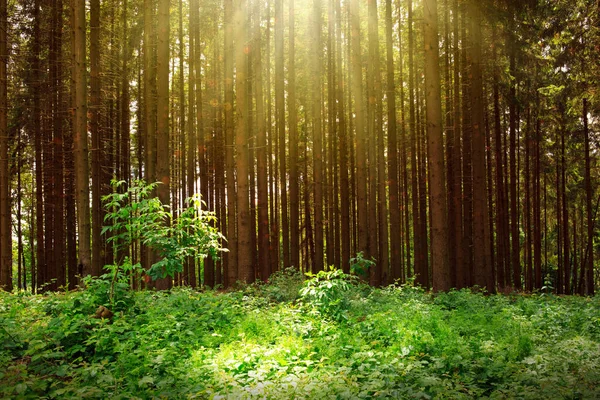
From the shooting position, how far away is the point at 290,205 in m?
18.7

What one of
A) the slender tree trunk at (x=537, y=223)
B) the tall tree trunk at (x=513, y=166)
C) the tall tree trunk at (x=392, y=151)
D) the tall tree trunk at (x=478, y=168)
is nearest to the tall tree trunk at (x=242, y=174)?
the tall tree trunk at (x=392, y=151)

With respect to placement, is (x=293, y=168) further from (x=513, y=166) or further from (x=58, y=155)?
(x=58, y=155)

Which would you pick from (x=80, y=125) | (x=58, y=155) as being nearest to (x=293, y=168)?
(x=80, y=125)

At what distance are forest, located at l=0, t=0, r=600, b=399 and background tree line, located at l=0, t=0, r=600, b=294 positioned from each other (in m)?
0.12

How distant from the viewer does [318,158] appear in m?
17.5

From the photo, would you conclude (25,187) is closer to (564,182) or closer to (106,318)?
(106,318)

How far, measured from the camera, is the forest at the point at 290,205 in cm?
536

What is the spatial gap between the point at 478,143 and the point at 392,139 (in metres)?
3.26

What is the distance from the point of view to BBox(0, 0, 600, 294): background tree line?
13.6 meters

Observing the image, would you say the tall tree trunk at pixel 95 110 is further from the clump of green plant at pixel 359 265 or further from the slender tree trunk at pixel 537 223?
the slender tree trunk at pixel 537 223

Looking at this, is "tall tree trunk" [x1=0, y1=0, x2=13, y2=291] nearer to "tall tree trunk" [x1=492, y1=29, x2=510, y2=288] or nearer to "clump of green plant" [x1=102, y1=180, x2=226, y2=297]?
"clump of green plant" [x1=102, y1=180, x2=226, y2=297]

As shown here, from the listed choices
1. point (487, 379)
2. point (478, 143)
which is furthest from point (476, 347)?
point (478, 143)

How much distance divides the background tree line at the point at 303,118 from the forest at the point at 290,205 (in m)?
0.12

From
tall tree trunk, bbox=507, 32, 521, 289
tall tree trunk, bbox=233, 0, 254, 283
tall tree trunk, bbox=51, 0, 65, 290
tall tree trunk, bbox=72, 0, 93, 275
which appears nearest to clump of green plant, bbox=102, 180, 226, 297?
tall tree trunk, bbox=233, 0, 254, 283
